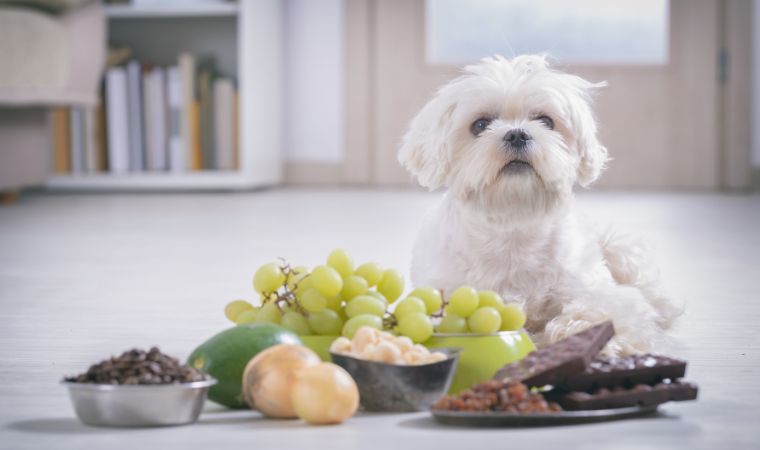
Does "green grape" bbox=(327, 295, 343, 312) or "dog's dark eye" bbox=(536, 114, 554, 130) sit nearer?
"green grape" bbox=(327, 295, 343, 312)

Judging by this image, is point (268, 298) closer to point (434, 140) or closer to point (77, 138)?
point (434, 140)

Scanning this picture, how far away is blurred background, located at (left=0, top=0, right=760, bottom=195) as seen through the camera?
6043 mm

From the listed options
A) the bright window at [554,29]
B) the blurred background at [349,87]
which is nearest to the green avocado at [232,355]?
the blurred background at [349,87]

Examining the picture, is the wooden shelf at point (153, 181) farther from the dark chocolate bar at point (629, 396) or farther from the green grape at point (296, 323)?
the dark chocolate bar at point (629, 396)

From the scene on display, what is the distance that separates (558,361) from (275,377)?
0.30 meters

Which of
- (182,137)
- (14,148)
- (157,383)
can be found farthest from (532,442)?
(182,137)

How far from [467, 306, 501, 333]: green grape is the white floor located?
19 centimetres

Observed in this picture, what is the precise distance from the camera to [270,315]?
156cm

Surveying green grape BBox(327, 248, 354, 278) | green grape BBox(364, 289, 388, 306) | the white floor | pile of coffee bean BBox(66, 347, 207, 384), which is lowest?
the white floor

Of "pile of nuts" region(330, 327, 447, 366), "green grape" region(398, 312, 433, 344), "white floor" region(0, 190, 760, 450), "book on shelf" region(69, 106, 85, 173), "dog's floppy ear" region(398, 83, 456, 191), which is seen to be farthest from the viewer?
"book on shelf" region(69, 106, 85, 173)

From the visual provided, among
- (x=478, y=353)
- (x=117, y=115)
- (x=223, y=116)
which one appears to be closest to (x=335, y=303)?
(x=478, y=353)

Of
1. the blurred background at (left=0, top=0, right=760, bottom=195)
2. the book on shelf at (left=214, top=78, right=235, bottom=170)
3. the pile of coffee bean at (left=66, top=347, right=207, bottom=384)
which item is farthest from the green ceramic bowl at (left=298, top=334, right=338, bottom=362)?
the book on shelf at (left=214, top=78, right=235, bottom=170)

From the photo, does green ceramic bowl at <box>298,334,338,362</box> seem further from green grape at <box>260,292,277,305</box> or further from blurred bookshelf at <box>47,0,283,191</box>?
blurred bookshelf at <box>47,0,283,191</box>

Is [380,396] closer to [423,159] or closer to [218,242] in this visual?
[423,159]
